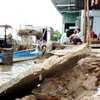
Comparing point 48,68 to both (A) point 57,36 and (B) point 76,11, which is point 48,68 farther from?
(A) point 57,36

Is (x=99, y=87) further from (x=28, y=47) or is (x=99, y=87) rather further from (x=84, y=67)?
(x=28, y=47)

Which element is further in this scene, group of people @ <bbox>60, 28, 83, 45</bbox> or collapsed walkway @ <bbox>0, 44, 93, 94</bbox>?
group of people @ <bbox>60, 28, 83, 45</bbox>

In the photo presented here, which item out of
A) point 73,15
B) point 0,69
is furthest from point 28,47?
point 73,15

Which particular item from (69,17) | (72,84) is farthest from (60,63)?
(69,17)

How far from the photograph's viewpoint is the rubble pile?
495 centimetres

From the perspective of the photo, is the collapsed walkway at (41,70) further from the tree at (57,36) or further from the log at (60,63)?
the tree at (57,36)

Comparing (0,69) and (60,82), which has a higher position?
(60,82)

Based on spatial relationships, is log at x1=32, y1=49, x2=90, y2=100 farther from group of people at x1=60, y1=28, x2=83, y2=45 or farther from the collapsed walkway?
group of people at x1=60, y1=28, x2=83, y2=45

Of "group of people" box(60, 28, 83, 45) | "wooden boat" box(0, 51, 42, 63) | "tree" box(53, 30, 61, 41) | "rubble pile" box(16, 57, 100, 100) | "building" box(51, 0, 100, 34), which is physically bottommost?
"wooden boat" box(0, 51, 42, 63)

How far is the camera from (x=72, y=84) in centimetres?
516

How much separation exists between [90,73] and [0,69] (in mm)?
18316

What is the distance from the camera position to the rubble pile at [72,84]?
495cm

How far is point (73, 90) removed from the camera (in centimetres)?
505

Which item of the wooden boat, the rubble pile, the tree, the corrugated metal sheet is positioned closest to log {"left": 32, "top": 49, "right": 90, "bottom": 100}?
the rubble pile
